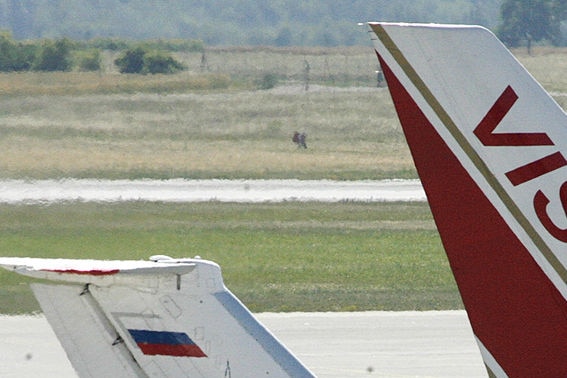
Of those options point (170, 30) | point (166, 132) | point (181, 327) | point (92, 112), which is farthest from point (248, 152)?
point (181, 327)

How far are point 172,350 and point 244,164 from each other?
26.2m

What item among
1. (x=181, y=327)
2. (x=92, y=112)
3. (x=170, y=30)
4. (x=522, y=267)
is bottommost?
(x=170, y=30)

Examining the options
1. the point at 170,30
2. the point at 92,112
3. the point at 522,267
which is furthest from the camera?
the point at 170,30

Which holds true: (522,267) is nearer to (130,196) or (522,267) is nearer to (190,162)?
(130,196)

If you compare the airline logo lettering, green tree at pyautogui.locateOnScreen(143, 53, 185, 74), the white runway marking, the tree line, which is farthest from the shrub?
the airline logo lettering

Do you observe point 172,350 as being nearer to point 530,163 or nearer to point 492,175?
point 492,175

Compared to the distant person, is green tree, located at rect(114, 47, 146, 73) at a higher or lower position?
higher

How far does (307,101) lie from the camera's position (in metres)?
41.3

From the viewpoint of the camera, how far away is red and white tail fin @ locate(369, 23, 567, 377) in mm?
6391

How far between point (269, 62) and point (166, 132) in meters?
8.00

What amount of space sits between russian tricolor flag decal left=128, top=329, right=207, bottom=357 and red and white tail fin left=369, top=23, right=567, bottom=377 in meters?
1.74

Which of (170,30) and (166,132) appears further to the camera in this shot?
(170,30)

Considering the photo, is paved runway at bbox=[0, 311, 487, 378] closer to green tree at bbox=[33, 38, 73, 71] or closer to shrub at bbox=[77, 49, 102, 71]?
green tree at bbox=[33, 38, 73, 71]

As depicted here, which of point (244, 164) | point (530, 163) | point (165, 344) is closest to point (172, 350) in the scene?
point (165, 344)
